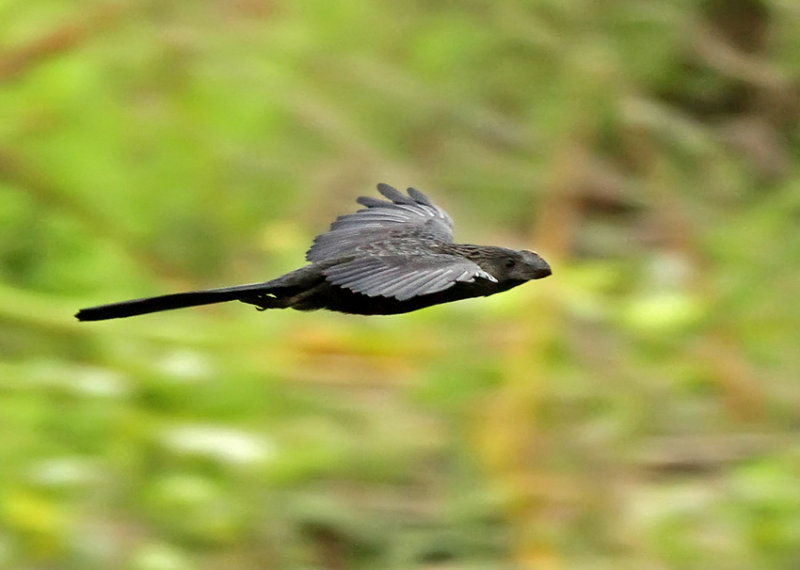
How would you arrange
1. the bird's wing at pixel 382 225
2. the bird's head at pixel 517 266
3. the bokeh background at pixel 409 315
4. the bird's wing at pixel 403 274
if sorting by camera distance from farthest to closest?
the bokeh background at pixel 409 315 → the bird's wing at pixel 382 225 → the bird's head at pixel 517 266 → the bird's wing at pixel 403 274

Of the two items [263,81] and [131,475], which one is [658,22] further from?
Result: [131,475]

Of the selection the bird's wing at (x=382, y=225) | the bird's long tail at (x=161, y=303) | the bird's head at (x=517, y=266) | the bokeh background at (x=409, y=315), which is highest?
the bokeh background at (x=409, y=315)

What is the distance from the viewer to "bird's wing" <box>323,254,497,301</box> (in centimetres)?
220

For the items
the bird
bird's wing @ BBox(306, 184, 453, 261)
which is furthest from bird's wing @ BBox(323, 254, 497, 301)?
bird's wing @ BBox(306, 184, 453, 261)

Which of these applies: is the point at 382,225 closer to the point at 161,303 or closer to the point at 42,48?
the point at 161,303

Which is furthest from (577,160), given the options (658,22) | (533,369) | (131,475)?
(131,475)

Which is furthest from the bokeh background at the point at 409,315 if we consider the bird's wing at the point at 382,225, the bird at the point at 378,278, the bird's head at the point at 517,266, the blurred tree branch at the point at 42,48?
the bird's head at the point at 517,266

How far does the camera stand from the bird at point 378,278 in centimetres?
224

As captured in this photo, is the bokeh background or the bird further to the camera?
the bokeh background

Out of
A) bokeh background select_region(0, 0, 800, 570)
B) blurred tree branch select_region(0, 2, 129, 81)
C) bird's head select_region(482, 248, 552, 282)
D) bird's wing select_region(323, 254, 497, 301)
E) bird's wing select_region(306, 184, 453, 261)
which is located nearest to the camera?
bird's wing select_region(323, 254, 497, 301)

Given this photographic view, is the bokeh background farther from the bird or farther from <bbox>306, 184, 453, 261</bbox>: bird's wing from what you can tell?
the bird

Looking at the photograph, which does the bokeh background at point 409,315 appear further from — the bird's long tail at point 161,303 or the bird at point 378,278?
the bird's long tail at point 161,303

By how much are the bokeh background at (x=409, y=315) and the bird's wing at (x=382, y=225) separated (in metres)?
1.66

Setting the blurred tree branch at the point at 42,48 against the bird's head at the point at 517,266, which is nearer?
the bird's head at the point at 517,266
